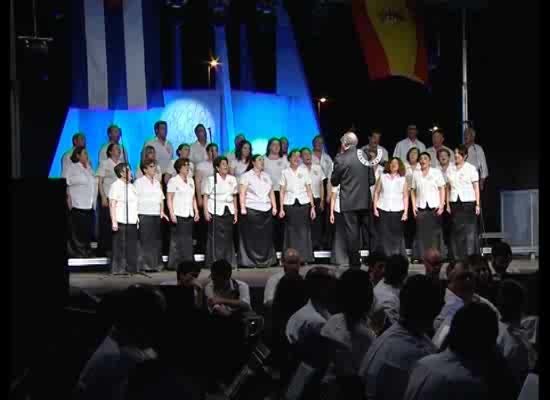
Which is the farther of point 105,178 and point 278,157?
point 278,157

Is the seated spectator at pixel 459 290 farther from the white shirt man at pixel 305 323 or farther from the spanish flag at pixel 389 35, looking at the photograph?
the spanish flag at pixel 389 35

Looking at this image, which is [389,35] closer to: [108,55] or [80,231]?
[108,55]

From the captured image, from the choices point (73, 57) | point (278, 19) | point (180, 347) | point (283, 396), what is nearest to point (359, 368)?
point (283, 396)

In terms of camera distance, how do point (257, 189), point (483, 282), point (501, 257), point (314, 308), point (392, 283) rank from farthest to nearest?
point (257, 189), point (501, 257), point (483, 282), point (392, 283), point (314, 308)

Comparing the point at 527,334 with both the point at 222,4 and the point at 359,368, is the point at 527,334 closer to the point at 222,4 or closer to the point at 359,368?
the point at 359,368

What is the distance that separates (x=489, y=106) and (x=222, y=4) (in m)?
4.98

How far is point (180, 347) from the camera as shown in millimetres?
3500

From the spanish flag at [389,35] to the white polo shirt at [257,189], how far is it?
2502 millimetres

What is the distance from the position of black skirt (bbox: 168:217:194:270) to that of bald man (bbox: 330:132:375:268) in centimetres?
203

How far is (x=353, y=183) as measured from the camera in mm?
9719

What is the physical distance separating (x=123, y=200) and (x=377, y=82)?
606cm

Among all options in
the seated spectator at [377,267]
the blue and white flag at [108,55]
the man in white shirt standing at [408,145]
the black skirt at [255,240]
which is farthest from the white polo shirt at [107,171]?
the seated spectator at [377,267]

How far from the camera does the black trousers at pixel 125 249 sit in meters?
10.0

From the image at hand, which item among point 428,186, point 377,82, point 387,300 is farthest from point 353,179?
point 377,82
